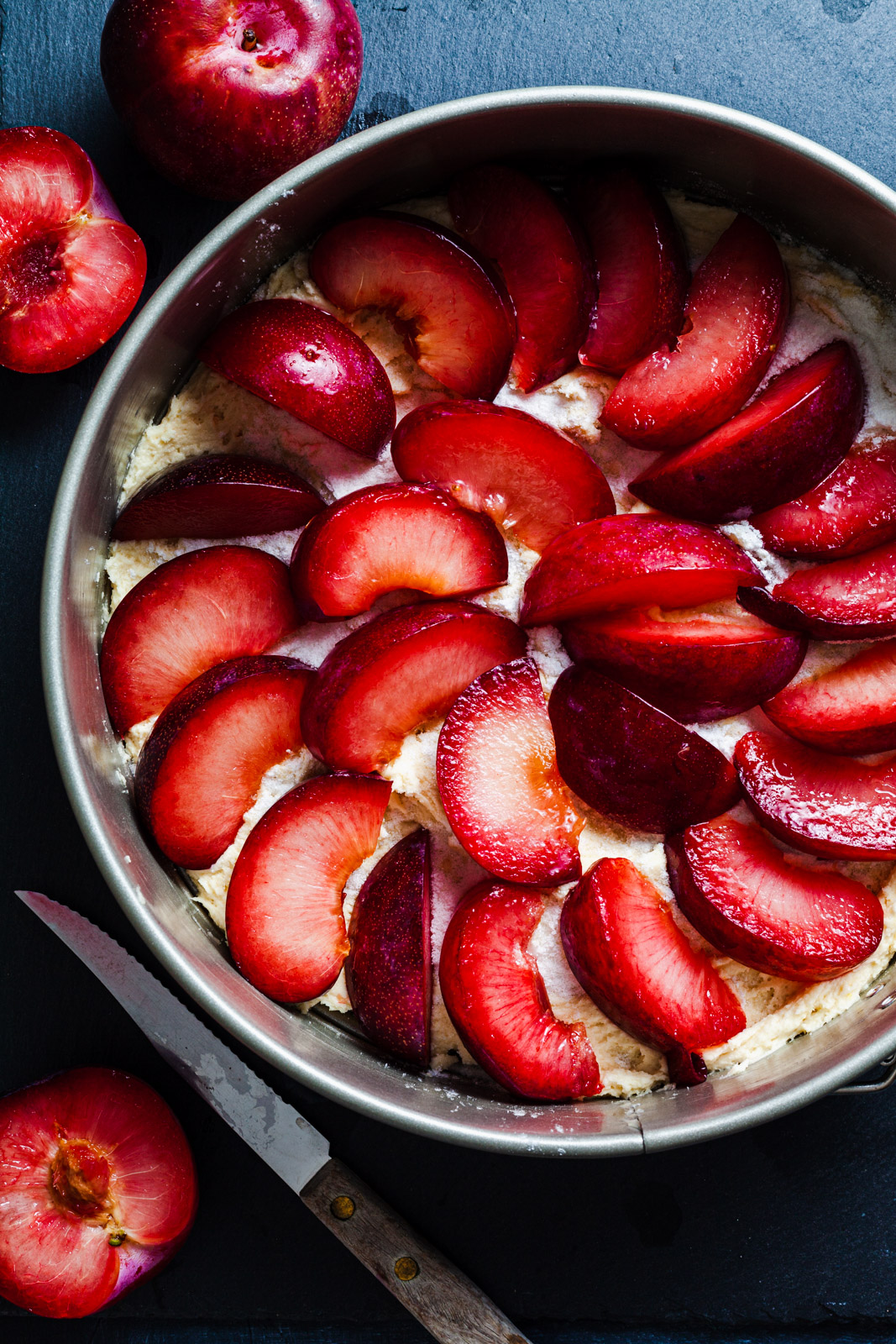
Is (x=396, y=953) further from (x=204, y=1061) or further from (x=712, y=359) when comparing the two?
(x=712, y=359)

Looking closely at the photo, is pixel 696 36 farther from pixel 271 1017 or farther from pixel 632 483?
pixel 271 1017

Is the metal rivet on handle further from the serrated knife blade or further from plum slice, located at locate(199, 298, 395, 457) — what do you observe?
plum slice, located at locate(199, 298, 395, 457)

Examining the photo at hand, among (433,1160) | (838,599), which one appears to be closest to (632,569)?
(838,599)

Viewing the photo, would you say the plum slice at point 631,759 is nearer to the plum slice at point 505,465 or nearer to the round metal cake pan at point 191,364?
the plum slice at point 505,465

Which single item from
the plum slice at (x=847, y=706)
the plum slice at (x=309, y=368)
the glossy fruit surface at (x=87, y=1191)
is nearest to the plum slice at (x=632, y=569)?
the plum slice at (x=847, y=706)

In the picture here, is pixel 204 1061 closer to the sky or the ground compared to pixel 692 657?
closer to the ground
